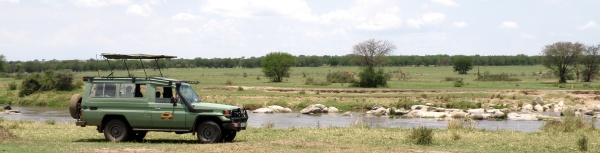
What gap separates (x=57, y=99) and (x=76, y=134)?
43.1m

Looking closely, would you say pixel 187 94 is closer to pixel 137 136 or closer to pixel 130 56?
pixel 130 56

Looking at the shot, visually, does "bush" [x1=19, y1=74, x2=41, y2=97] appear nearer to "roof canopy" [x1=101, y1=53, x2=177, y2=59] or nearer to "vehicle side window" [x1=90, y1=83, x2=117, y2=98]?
"roof canopy" [x1=101, y1=53, x2=177, y2=59]

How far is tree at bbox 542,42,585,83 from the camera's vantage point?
85812 mm

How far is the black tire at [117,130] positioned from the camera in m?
21.3

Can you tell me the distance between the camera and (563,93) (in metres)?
63.1

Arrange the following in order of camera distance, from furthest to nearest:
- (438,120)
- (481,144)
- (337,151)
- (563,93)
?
(563,93), (438,120), (481,144), (337,151)

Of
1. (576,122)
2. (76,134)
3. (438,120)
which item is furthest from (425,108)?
(76,134)

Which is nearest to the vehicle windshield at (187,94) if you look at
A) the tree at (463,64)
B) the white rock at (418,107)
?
the white rock at (418,107)

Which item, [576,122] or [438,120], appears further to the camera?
[438,120]

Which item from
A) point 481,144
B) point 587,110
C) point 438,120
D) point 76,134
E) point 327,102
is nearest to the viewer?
point 481,144

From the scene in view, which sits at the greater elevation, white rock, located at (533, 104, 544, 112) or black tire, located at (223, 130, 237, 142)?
black tire, located at (223, 130, 237, 142)

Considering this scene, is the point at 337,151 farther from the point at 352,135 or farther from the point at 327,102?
the point at 327,102

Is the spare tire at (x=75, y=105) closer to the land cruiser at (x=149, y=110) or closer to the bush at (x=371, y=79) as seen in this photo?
the land cruiser at (x=149, y=110)

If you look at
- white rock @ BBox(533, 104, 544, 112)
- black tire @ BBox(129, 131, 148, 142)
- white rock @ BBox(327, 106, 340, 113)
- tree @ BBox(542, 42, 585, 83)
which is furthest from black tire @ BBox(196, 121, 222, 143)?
tree @ BBox(542, 42, 585, 83)
